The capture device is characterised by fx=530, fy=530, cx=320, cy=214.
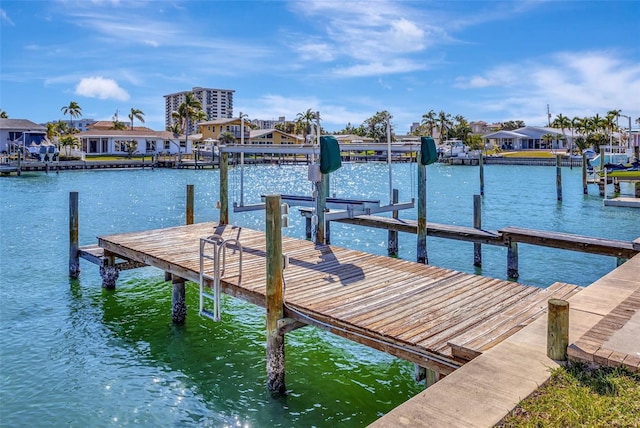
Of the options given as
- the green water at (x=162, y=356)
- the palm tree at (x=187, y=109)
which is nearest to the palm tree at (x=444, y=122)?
the palm tree at (x=187, y=109)

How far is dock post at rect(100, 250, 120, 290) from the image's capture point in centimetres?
1402

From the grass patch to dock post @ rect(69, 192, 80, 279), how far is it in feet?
45.0

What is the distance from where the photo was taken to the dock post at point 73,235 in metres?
15.2

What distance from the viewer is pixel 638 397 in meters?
4.71

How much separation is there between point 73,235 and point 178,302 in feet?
17.2

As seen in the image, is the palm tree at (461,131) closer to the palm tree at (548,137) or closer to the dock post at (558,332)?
the palm tree at (548,137)

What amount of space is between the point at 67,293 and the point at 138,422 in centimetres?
799

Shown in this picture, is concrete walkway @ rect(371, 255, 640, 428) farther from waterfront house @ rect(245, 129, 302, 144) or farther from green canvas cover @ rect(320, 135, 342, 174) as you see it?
waterfront house @ rect(245, 129, 302, 144)

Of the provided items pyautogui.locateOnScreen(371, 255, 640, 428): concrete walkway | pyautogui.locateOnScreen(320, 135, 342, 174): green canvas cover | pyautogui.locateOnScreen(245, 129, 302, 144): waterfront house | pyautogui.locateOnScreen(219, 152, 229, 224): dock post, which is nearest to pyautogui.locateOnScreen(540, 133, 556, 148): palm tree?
pyautogui.locateOnScreen(245, 129, 302, 144): waterfront house

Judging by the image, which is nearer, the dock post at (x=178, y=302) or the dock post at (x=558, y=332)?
the dock post at (x=558, y=332)

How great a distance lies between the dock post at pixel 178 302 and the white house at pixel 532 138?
107 m

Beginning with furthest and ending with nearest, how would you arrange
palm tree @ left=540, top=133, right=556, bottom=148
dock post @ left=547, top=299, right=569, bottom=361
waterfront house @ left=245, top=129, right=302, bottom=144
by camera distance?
palm tree @ left=540, top=133, right=556, bottom=148, waterfront house @ left=245, top=129, right=302, bottom=144, dock post @ left=547, top=299, right=569, bottom=361

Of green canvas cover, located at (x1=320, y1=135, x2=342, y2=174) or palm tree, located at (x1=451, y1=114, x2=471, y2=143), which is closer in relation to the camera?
green canvas cover, located at (x1=320, y1=135, x2=342, y2=174)

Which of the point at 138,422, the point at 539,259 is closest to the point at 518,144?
A: the point at 539,259
